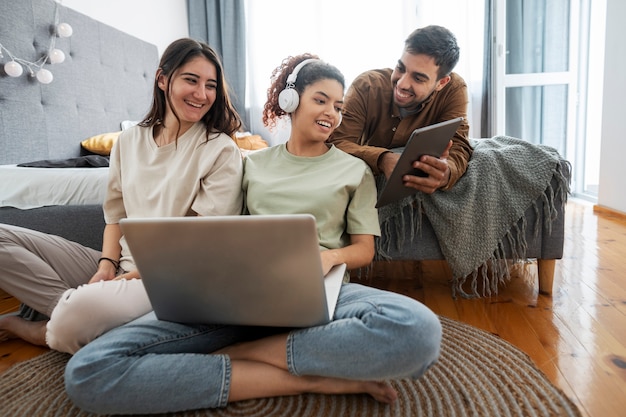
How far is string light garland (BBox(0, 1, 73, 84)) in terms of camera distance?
6.23 feet

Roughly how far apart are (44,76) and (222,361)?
177 cm

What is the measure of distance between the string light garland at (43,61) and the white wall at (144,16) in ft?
0.97

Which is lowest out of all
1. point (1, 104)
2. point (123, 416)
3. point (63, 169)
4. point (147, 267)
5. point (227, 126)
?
point (123, 416)

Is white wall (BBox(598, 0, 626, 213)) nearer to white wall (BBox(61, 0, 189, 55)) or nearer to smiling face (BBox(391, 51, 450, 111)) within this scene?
smiling face (BBox(391, 51, 450, 111))

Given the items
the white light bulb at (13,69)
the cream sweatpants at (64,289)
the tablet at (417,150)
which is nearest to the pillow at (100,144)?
the white light bulb at (13,69)

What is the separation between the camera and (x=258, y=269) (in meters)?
0.74

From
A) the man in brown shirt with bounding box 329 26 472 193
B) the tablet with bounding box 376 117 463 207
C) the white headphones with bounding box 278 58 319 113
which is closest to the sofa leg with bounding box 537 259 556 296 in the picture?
the man in brown shirt with bounding box 329 26 472 193

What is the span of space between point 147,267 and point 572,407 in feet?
2.62

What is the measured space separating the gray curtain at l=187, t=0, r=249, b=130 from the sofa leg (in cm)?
303

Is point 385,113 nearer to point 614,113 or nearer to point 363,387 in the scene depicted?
point 363,387

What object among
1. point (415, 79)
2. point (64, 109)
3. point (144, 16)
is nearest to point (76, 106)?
point (64, 109)

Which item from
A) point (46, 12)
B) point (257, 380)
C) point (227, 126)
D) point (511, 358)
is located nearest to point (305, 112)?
point (227, 126)

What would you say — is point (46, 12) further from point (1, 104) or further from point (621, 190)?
point (621, 190)

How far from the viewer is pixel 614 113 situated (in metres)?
2.77
